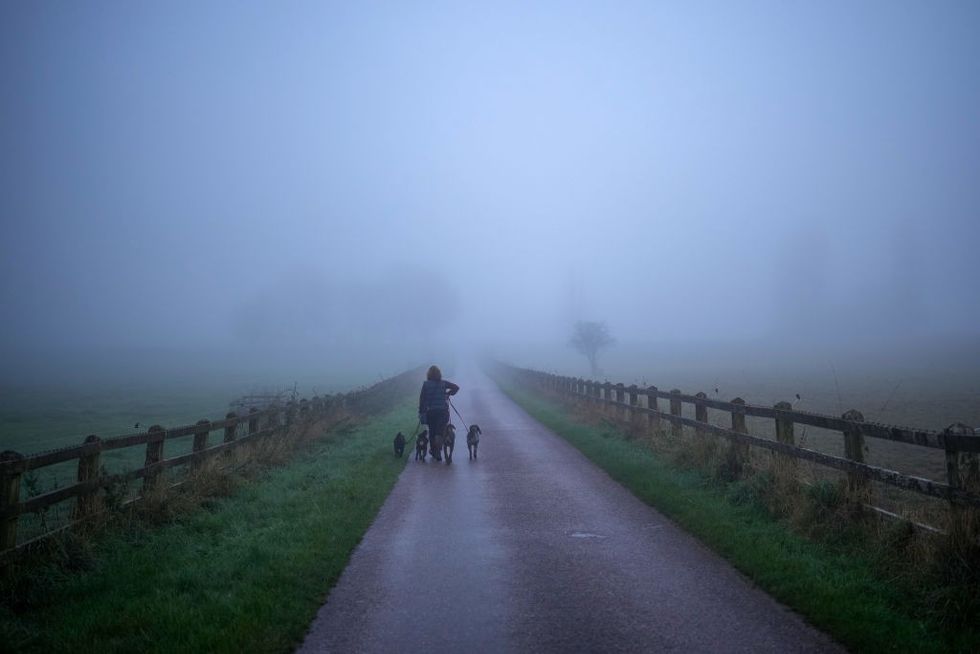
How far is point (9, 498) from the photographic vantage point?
17.9ft

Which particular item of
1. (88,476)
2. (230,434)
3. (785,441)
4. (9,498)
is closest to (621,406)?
(785,441)

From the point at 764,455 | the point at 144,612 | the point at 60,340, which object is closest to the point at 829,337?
the point at 764,455

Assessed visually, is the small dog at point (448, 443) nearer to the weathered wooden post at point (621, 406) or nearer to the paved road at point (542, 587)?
the paved road at point (542, 587)

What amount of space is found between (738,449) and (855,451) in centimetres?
284

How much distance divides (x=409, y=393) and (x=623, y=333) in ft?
558

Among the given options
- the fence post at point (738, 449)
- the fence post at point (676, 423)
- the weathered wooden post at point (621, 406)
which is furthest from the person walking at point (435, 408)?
the fence post at point (738, 449)

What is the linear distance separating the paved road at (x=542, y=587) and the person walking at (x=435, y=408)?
3873 millimetres

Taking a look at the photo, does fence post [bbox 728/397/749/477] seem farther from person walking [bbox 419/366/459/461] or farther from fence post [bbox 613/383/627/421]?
fence post [bbox 613/383/627/421]

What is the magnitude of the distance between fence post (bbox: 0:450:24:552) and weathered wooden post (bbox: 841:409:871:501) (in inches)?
344

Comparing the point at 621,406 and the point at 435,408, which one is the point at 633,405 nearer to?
the point at 621,406

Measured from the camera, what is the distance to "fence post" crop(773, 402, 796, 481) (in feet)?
25.5

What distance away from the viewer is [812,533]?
661 centimetres

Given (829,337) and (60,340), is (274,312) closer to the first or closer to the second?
(60,340)

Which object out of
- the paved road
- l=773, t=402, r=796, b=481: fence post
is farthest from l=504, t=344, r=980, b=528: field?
the paved road
